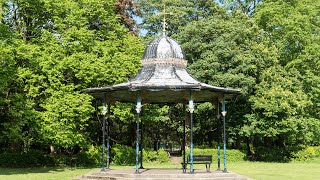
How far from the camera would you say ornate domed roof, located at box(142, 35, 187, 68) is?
19017mm

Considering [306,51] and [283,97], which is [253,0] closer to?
[306,51]

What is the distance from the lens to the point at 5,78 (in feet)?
90.9

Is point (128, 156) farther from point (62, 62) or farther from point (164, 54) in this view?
point (164, 54)

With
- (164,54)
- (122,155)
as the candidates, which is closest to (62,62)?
(122,155)

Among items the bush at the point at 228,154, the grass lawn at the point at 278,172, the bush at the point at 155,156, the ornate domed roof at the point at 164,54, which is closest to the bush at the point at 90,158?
the bush at the point at 155,156

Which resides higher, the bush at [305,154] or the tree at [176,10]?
the tree at [176,10]

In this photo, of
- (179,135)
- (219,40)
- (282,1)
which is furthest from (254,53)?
(179,135)

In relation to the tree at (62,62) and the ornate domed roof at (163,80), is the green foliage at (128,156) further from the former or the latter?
the ornate domed roof at (163,80)

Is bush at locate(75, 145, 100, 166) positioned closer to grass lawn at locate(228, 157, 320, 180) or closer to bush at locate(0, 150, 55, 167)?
bush at locate(0, 150, 55, 167)

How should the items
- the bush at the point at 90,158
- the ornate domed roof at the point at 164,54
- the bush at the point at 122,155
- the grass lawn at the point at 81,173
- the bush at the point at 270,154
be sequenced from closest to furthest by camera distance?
1. the ornate domed roof at the point at 164,54
2. the grass lawn at the point at 81,173
3. the bush at the point at 90,158
4. the bush at the point at 122,155
5. the bush at the point at 270,154

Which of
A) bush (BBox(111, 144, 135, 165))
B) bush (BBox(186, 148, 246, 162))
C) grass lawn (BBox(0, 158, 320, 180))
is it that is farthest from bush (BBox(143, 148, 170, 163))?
grass lawn (BBox(0, 158, 320, 180))

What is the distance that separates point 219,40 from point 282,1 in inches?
378

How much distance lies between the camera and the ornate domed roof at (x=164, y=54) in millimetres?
19017

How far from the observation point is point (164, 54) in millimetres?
19156
